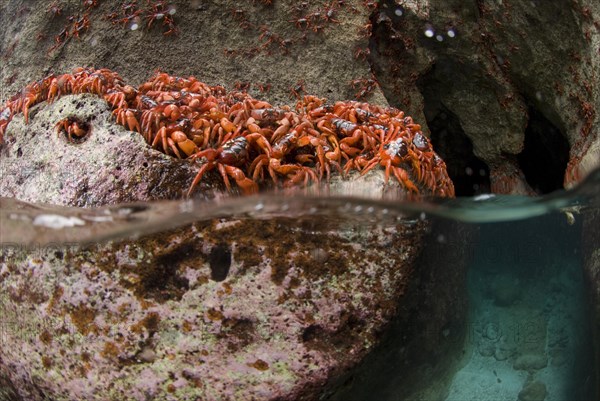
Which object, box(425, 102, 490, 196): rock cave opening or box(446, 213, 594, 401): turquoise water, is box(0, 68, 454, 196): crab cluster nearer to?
box(446, 213, 594, 401): turquoise water

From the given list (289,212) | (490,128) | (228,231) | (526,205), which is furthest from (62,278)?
(490,128)

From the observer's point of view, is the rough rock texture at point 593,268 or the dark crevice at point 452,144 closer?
the rough rock texture at point 593,268

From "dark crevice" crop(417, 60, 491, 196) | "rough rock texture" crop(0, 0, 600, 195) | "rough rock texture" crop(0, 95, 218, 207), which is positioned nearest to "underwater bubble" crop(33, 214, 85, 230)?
"rough rock texture" crop(0, 95, 218, 207)

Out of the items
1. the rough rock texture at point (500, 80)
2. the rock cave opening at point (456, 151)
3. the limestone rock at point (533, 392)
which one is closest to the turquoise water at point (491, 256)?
the limestone rock at point (533, 392)

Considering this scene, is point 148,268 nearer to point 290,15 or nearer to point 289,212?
point 289,212

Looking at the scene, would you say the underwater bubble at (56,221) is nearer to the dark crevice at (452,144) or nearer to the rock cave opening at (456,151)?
the dark crevice at (452,144)

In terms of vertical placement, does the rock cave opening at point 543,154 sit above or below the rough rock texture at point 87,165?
below

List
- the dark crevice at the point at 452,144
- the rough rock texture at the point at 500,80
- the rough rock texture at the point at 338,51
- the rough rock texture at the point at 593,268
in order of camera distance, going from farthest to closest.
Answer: the dark crevice at the point at 452,144
the rough rock texture at the point at 338,51
the rough rock texture at the point at 500,80
the rough rock texture at the point at 593,268
